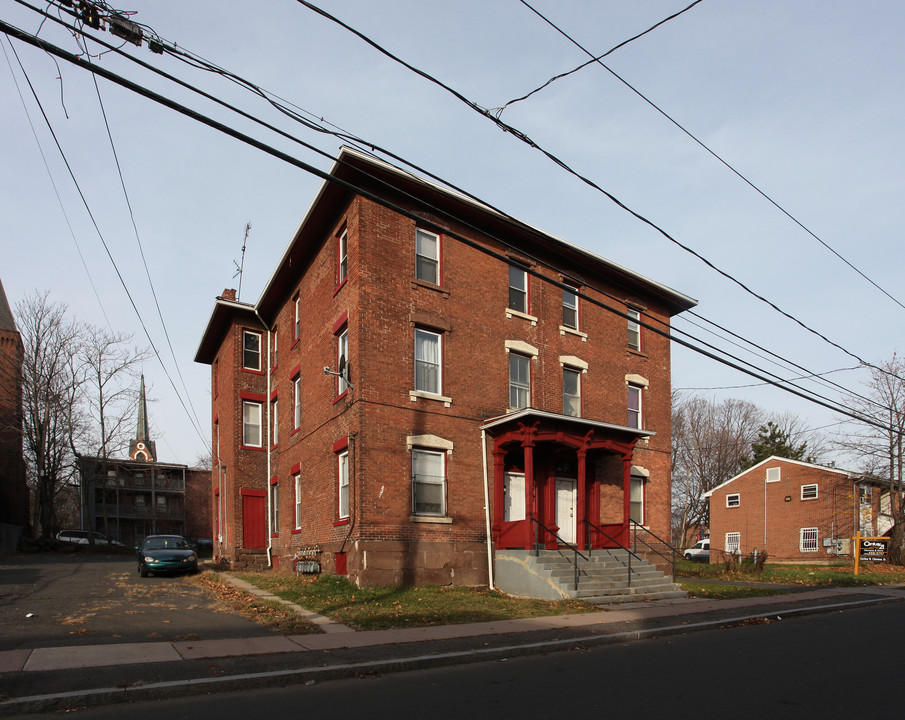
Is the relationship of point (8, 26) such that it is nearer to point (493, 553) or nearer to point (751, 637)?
point (751, 637)

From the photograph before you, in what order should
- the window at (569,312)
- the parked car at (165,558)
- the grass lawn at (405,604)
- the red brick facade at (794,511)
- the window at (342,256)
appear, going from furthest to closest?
the red brick facade at (794,511), the parked car at (165,558), the window at (569,312), the window at (342,256), the grass lawn at (405,604)

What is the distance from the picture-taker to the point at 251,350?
28.0 m

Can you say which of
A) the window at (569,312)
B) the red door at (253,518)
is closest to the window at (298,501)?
the red door at (253,518)

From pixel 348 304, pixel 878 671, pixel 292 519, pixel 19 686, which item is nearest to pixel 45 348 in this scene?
pixel 292 519

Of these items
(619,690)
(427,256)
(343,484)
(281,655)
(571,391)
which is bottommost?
(281,655)

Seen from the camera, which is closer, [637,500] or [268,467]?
[637,500]

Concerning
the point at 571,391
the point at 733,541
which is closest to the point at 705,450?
the point at 733,541

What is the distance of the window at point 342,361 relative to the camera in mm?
18109

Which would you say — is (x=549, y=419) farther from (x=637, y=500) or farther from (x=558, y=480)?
(x=637, y=500)

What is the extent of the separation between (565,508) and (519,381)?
12.5 feet

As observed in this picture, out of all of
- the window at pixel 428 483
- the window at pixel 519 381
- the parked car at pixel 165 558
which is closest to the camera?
the window at pixel 428 483

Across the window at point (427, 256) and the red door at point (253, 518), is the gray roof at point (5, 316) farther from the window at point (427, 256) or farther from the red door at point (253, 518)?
the window at point (427, 256)

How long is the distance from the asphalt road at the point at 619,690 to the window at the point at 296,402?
48.2 ft

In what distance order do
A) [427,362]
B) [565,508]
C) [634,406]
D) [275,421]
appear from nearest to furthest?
1. [427,362]
2. [565,508]
3. [634,406]
4. [275,421]
